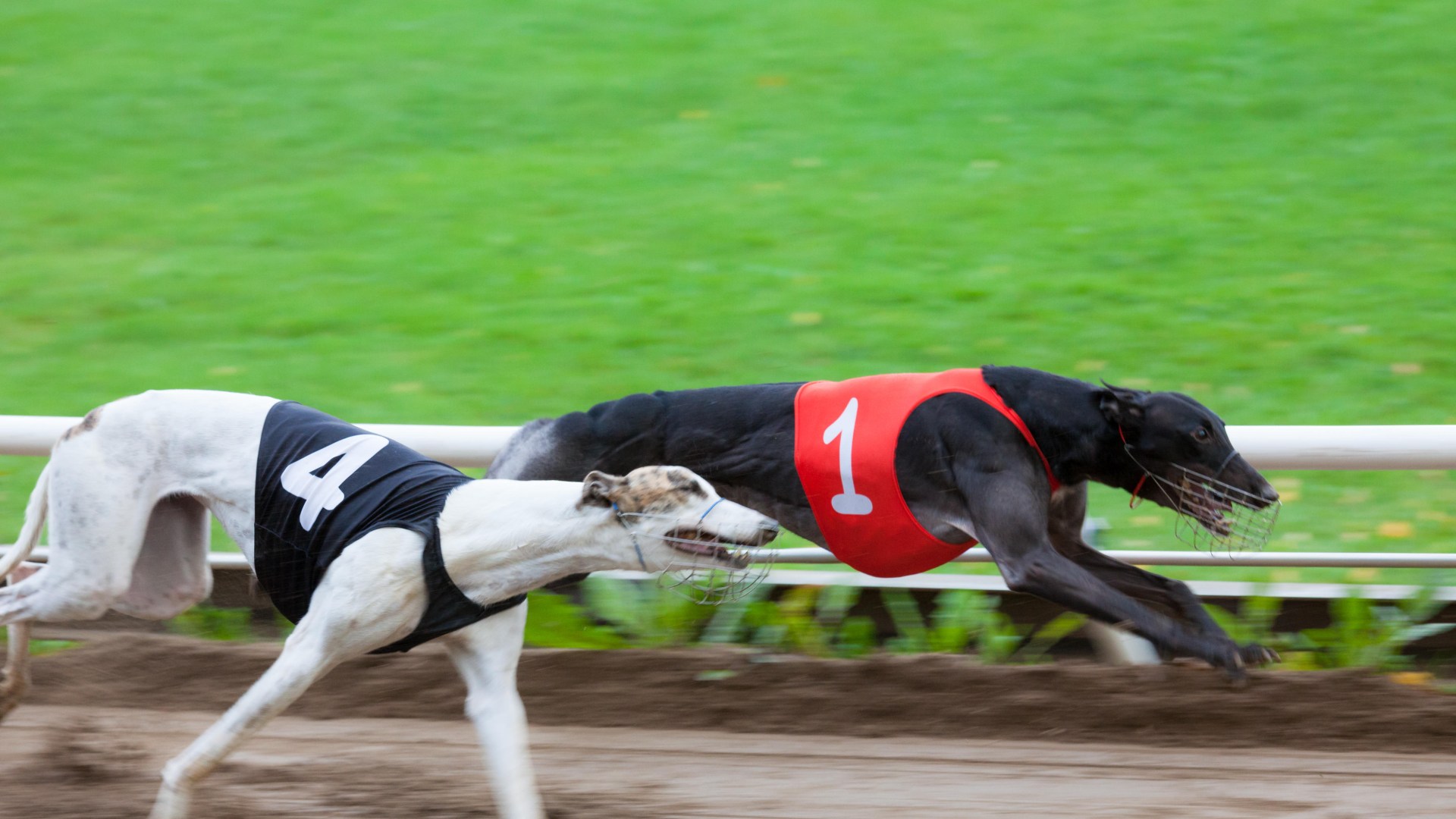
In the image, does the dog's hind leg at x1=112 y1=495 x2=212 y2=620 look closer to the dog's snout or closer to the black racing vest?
the black racing vest

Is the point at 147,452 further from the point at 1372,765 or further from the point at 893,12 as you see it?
the point at 893,12

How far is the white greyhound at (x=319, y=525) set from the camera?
3109 mm

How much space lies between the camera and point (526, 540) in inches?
125

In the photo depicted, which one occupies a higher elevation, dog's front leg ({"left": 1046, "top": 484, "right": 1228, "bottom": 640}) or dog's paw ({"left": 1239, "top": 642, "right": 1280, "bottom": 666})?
dog's front leg ({"left": 1046, "top": 484, "right": 1228, "bottom": 640})

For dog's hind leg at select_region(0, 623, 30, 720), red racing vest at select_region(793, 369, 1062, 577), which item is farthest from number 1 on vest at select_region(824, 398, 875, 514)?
dog's hind leg at select_region(0, 623, 30, 720)

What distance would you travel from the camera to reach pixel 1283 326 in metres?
6.70

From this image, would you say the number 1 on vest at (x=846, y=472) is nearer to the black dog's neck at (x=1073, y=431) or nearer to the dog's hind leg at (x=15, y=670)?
the black dog's neck at (x=1073, y=431)

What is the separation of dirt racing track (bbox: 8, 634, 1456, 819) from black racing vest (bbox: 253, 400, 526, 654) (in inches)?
26.6

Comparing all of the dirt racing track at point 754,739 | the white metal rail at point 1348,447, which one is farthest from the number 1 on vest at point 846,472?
the white metal rail at point 1348,447

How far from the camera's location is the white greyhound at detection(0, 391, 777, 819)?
3.11 m

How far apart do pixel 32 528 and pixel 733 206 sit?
5027 mm

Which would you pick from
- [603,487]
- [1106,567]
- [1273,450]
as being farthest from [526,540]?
[1273,450]

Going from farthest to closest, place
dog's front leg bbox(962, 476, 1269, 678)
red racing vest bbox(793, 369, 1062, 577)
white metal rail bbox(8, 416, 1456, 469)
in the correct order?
1. white metal rail bbox(8, 416, 1456, 469)
2. red racing vest bbox(793, 369, 1062, 577)
3. dog's front leg bbox(962, 476, 1269, 678)

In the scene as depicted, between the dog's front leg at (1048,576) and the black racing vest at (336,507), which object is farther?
the dog's front leg at (1048,576)
